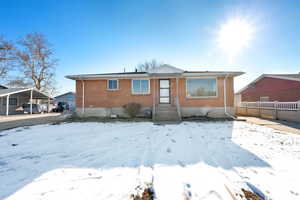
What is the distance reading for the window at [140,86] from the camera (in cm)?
959

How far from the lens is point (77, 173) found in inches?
93.9

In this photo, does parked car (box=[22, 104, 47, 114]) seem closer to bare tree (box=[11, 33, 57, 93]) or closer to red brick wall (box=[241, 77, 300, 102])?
bare tree (box=[11, 33, 57, 93])

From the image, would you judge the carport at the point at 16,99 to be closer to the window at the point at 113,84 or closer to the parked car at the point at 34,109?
the parked car at the point at 34,109

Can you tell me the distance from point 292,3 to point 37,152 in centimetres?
1415

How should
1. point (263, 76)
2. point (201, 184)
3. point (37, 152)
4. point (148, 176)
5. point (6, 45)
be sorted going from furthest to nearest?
1. point (6, 45)
2. point (263, 76)
3. point (37, 152)
4. point (148, 176)
5. point (201, 184)

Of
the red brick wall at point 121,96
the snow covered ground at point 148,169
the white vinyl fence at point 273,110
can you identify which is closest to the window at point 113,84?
the red brick wall at point 121,96

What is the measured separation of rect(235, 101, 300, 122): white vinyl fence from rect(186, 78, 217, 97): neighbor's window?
470cm

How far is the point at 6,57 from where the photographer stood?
1809cm

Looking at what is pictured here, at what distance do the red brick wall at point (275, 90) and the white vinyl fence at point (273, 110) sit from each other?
3.72 meters

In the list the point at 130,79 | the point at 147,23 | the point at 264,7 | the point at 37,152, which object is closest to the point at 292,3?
the point at 264,7

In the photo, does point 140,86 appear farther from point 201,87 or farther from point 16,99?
point 16,99

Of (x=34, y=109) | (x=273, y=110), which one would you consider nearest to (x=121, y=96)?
(x=273, y=110)

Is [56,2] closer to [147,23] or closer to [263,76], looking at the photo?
[147,23]

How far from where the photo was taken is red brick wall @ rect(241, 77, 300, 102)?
11086mm
